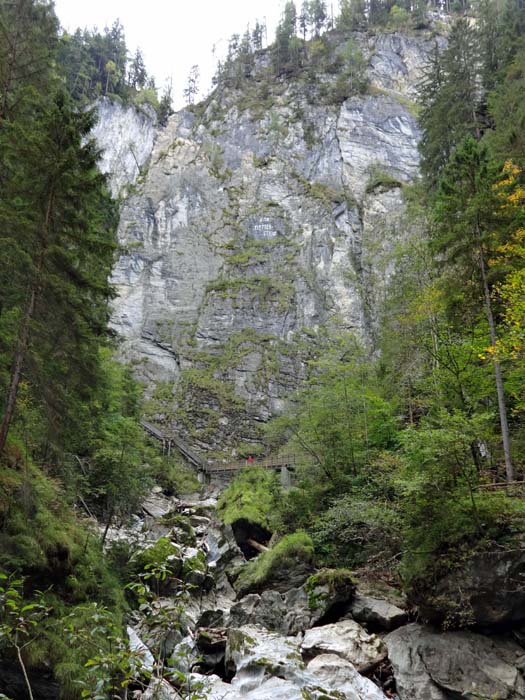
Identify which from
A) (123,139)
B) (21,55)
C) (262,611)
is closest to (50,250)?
(21,55)

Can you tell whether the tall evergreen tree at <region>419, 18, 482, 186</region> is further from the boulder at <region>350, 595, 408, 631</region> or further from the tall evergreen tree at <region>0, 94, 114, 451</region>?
the boulder at <region>350, 595, 408, 631</region>

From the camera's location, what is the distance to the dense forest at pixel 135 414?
8.20m

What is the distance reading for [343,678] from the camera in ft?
26.5

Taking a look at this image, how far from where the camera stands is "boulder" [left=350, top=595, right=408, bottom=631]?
9.88 m

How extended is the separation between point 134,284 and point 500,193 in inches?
1513

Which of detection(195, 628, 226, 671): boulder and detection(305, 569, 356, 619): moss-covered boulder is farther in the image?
detection(305, 569, 356, 619): moss-covered boulder

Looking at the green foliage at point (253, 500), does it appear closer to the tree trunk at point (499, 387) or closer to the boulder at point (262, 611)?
the boulder at point (262, 611)

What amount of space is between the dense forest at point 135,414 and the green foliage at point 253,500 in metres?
0.10

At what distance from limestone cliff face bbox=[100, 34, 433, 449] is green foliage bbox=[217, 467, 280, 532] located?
1497 centimetres

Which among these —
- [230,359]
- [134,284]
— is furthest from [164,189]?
[230,359]

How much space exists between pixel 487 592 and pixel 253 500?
12692 millimetres

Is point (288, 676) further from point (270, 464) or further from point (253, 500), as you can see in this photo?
point (270, 464)

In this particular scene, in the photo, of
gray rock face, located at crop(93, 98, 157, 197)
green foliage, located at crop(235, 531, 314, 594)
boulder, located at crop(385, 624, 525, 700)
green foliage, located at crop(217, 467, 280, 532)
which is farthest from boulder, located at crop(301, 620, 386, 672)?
gray rock face, located at crop(93, 98, 157, 197)

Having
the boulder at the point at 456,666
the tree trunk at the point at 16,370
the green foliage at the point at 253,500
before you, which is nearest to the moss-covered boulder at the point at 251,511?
the green foliage at the point at 253,500
